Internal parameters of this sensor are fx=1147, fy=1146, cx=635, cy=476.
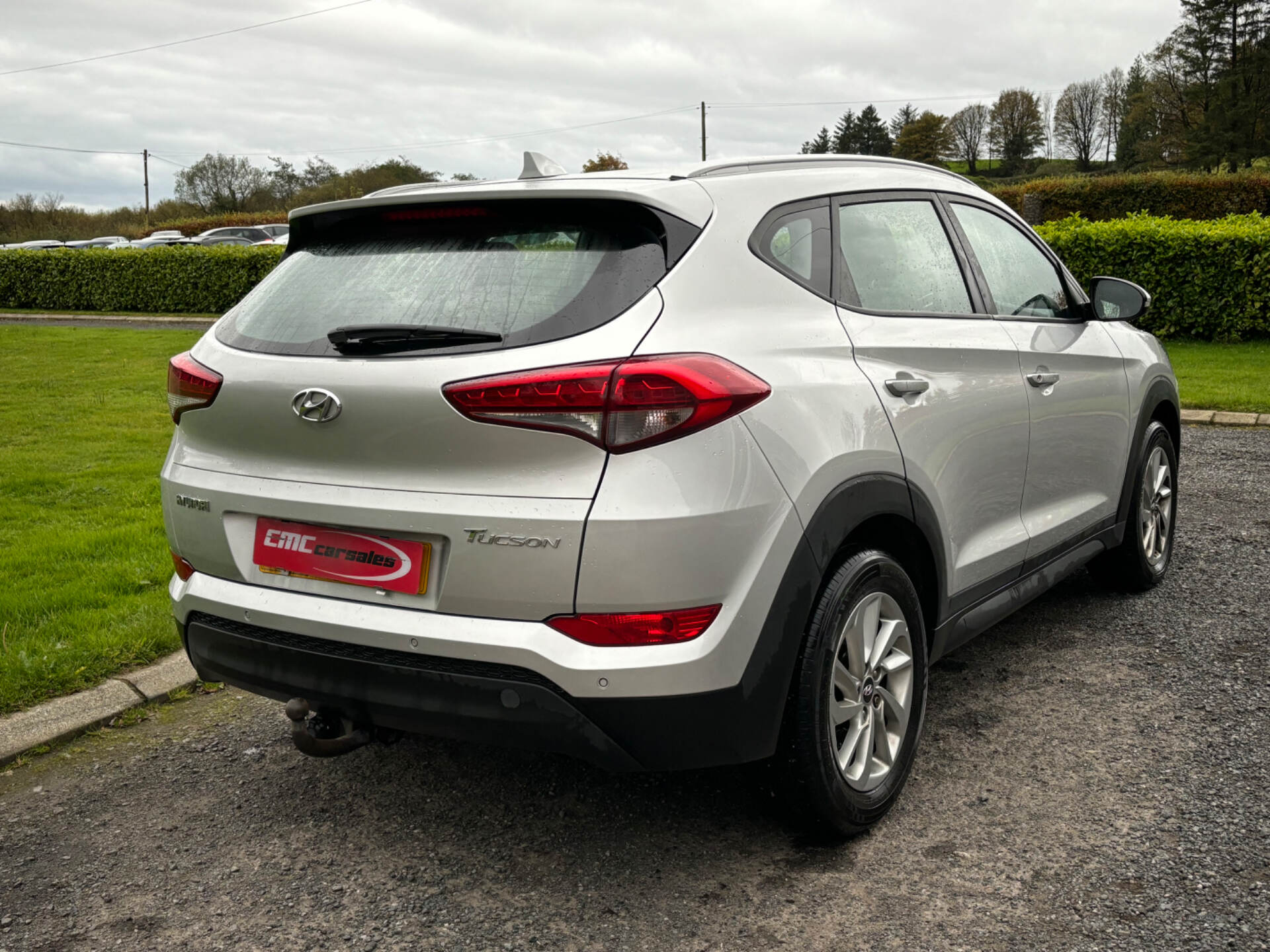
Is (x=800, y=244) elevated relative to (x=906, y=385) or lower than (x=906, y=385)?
elevated

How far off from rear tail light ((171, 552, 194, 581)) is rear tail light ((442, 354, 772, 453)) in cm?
105

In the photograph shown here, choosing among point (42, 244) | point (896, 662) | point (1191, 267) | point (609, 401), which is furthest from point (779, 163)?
point (42, 244)

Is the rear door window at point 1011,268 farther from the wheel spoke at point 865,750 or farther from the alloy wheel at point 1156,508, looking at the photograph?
the wheel spoke at point 865,750

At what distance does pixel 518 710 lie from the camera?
248cm

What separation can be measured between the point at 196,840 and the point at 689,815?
1.35 m

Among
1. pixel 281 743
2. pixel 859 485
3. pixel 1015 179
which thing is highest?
pixel 1015 179

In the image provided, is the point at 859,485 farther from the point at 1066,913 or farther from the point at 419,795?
the point at 419,795

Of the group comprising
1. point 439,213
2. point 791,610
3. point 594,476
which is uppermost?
point 439,213

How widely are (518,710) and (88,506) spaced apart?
524cm

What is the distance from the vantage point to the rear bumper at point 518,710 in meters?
2.46

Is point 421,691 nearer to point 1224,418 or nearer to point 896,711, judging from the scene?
point 896,711

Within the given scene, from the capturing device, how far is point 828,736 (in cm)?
280

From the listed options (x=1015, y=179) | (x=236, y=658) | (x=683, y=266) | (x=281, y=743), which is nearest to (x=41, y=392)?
(x=281, y=743)

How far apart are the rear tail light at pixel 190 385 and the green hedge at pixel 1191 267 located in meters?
12.3
